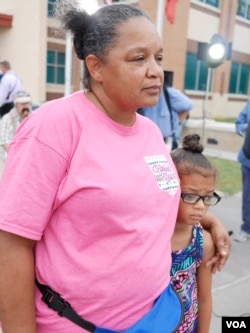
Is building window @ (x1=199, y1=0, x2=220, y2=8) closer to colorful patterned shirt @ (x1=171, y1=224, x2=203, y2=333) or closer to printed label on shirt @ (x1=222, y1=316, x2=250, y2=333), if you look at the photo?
printed label on shirt @ (x1=222, y1=316, x2=250, y2=333)

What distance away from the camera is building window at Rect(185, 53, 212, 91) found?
17834mm

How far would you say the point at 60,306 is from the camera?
1122mm

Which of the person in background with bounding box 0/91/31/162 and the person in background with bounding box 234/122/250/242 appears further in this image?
the person in background with bounding box 0/91/31/162

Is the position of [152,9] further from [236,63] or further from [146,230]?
[146,230]

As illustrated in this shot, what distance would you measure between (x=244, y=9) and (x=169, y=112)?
18207 mm

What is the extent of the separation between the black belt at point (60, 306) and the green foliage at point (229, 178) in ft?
15.4

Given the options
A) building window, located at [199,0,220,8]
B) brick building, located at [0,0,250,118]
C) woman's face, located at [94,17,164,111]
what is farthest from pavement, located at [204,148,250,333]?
building window, located at [199,0,220,8]

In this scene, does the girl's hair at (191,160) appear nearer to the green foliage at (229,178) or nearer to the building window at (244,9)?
the green foliage at (229,178)

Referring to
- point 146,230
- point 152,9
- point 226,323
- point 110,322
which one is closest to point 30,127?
point 146,230

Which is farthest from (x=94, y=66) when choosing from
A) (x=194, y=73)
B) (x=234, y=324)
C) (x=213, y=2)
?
(x=213, y=2)

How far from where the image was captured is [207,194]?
5.29 ft

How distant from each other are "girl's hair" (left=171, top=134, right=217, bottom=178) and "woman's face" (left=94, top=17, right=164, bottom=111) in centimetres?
49

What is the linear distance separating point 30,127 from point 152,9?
15.0 metres

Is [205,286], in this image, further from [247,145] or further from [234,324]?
[247,145]
